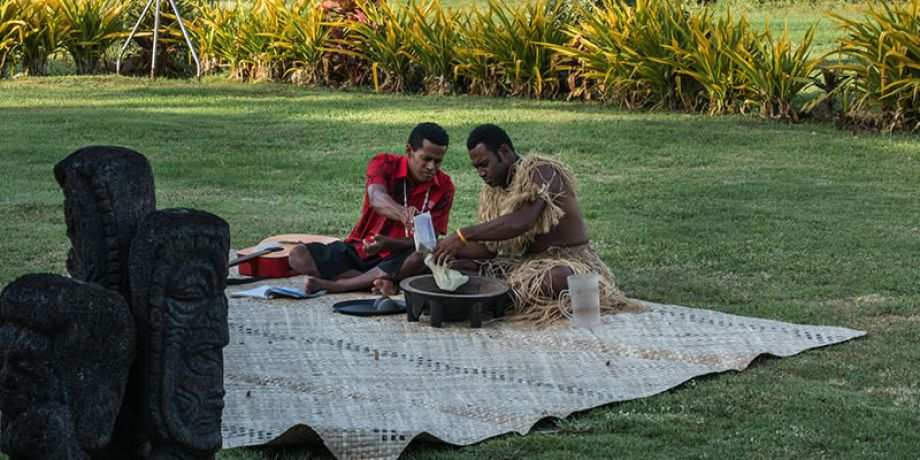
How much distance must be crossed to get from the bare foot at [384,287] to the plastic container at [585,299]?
3.36 feet

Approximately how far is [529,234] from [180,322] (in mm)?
3526

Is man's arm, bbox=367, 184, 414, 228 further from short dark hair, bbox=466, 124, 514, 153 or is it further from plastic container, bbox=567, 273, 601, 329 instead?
plastic container, bbox=567, 273, 601, 329

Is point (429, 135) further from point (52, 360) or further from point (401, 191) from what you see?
point (52, 360)

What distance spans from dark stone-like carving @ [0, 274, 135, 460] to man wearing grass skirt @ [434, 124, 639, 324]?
3.35 meters

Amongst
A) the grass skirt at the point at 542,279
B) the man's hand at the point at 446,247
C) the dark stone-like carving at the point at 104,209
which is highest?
the dark stone-like carving at the point at 104,209

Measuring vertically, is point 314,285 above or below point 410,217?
below

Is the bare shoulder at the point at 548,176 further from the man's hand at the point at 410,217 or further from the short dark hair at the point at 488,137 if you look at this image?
the man's hand at the point at 410,217

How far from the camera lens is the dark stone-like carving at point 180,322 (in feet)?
11.9

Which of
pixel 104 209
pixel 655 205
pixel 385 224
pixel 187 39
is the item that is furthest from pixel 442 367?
pixel 187 39

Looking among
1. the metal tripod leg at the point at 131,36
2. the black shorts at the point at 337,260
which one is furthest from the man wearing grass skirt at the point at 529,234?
the metal tripod leg at the point at 131,36

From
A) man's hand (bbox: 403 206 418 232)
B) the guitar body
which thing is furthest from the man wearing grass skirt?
the guitar body

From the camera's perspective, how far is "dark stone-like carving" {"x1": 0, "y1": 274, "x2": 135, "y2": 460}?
343 centimetres

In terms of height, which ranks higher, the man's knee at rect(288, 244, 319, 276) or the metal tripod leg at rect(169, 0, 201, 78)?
the metal tripod leg at rect(169, 0, 201, 78)

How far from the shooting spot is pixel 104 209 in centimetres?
384
